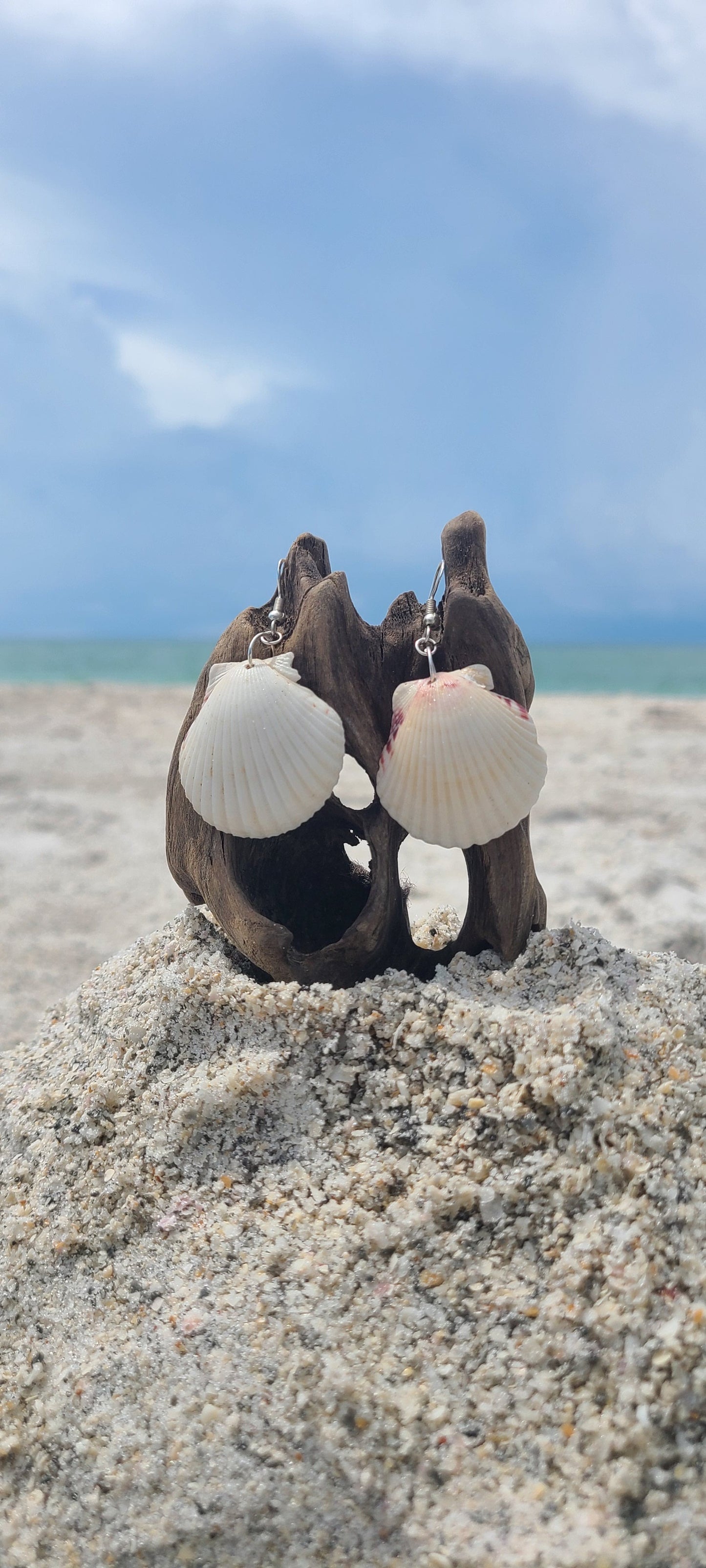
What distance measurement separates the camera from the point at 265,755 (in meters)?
2.05

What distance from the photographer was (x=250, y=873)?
95.3 inches

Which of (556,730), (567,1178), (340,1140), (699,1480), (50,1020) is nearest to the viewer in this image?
(699,1480)

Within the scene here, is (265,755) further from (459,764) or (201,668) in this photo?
(201,668)

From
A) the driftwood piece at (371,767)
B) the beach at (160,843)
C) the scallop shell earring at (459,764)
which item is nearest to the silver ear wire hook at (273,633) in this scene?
the driftwood piece at (371,767)

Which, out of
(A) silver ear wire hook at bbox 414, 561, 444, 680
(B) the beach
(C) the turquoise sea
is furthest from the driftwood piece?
(C) the turquoise sea

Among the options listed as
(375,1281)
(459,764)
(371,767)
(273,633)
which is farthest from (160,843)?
(375,1281)

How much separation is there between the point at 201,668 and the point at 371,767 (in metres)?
12.6

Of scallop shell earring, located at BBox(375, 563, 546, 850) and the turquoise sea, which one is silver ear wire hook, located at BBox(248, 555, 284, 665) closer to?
scallop shell earring, located at BBox(375, 563, 546, 850)

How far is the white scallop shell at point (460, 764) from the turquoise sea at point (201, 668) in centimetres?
2046

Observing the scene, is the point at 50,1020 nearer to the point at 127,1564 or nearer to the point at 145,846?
the point at 127,1564

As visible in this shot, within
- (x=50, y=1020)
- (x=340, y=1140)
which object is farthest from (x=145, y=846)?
(x=340, y=1140)

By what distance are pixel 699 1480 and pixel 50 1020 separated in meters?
2.18

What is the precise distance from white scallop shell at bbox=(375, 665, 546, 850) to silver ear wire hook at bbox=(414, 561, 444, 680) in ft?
0.44

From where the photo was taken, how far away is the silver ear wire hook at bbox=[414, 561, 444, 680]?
2.21m
